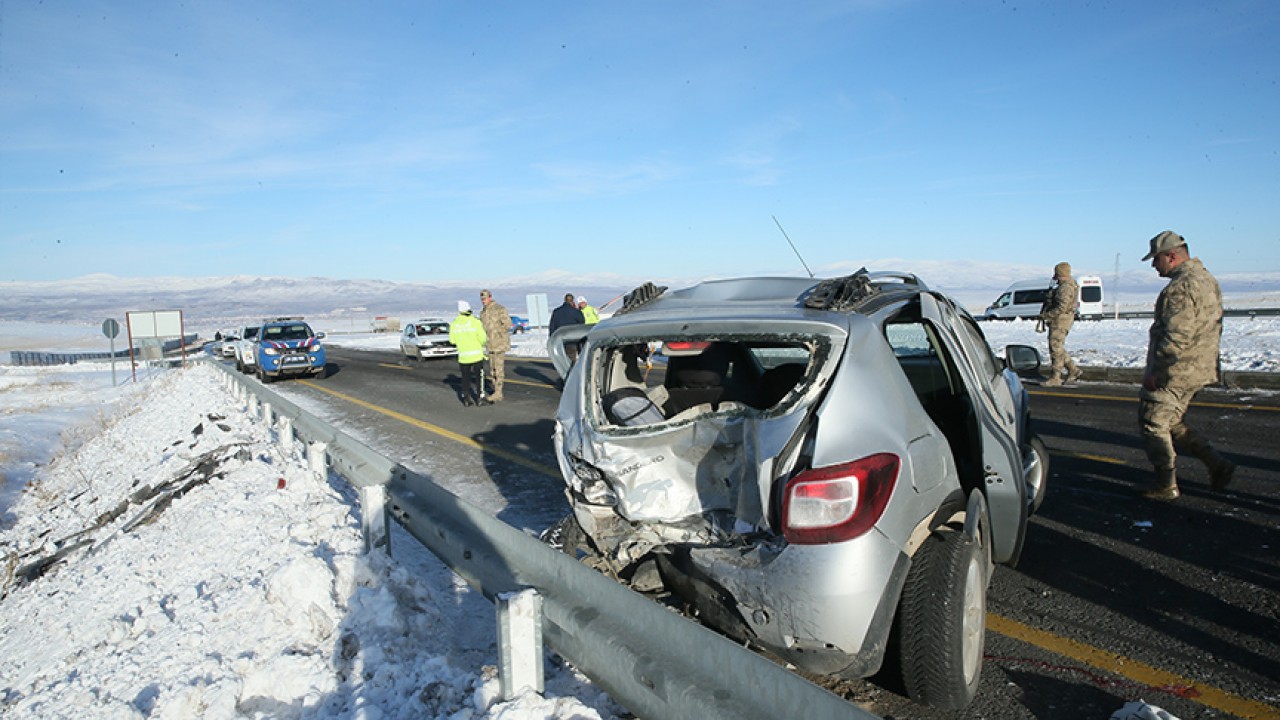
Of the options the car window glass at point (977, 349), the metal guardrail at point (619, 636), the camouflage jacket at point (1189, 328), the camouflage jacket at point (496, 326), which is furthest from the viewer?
the camouflage jacket at point (496, 326)

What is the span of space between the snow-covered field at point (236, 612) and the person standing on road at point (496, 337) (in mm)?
4483

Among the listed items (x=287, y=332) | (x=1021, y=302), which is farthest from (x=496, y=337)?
(x=1021, y=302)

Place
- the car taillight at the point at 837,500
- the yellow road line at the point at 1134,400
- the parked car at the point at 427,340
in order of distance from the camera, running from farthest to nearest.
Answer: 1. the parked car at the point at 427,340
2. the yellow road line at the point at 1134,400
3. the car taillight at the point at 837,500

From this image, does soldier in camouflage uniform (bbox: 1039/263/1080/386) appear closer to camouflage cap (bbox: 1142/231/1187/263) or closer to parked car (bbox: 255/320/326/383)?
camouflage cap (bbox: 1142/231/1187/263)

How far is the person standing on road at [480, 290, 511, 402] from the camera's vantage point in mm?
13609

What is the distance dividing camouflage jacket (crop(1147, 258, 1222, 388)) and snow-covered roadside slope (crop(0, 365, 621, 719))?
492cm

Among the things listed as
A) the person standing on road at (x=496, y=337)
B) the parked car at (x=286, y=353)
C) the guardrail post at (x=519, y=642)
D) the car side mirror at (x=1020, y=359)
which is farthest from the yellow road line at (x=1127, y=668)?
the parked car at (x=286, y=353)

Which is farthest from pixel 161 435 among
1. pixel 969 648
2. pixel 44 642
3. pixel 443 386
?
pixel 969 648

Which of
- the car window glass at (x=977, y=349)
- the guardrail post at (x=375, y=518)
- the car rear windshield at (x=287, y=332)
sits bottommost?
the guardrail post at (x=375, y=518)

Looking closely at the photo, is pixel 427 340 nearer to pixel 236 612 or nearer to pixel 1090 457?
pixel 1090 457

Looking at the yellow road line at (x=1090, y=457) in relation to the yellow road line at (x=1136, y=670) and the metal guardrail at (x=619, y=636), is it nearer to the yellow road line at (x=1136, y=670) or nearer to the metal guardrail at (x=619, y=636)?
the yellow road line at (x=1136, y=670)

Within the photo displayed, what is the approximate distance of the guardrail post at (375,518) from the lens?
4.72m

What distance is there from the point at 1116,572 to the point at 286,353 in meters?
20.1

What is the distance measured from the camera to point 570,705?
286 cm
